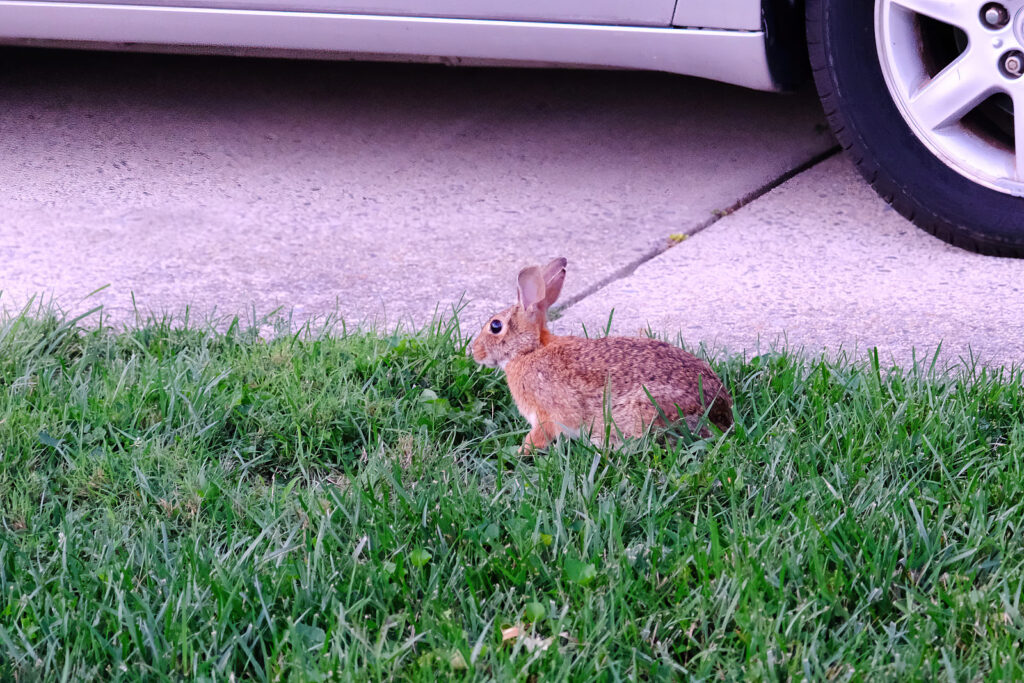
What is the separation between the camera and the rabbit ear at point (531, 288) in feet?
10.9

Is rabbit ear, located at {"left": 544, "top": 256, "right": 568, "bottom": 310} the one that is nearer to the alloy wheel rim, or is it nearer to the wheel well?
the wheel well

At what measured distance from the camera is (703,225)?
15.2 ft

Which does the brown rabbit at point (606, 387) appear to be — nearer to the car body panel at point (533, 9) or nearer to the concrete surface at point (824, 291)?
the concrete surface at point (824, 291)

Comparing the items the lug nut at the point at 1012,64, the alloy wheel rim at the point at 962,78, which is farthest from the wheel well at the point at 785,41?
the lug nut at the point at 1012,64

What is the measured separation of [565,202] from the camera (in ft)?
16.0

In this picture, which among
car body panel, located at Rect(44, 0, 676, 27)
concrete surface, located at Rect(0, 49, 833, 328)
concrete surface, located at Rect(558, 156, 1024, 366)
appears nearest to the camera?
concrete surface, located at Rect(558, 156, 1024, 366)

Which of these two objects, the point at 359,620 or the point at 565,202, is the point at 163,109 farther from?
the point at 359,620

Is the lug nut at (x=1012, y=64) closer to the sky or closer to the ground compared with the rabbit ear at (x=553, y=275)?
closer to the sky

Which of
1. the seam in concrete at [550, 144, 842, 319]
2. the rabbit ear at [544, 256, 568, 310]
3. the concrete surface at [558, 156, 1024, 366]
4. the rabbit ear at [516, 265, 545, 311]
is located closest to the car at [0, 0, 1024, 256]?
the concrete surface at [558, 156, 1024, 366]

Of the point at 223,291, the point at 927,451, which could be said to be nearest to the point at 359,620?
the point at 927,451

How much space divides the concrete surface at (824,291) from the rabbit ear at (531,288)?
46 cm

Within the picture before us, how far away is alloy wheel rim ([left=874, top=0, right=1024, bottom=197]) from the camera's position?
397cm

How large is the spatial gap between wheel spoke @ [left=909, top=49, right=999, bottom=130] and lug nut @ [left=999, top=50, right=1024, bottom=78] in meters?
0.04

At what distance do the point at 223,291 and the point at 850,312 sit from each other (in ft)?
6.88
